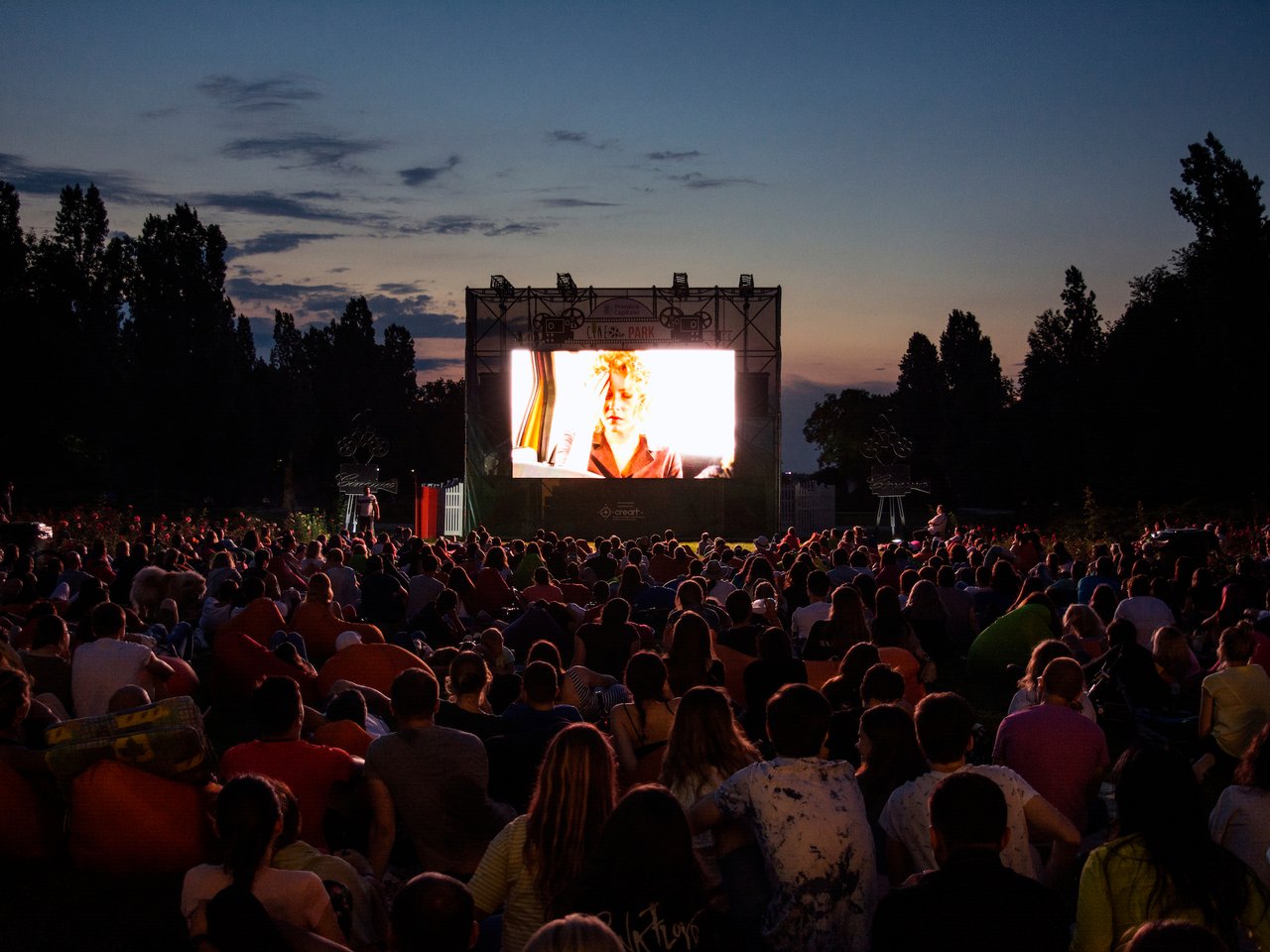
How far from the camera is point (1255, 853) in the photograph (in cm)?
377

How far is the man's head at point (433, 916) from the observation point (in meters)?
2.57

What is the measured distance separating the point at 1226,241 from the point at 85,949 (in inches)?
1476

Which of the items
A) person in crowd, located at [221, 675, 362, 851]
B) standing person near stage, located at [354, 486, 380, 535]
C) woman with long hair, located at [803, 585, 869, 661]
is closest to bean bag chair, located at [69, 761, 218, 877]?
person in crowd, located at [221, 675, 362, 851]

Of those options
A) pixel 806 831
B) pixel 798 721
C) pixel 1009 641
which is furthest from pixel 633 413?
pixel 806 831

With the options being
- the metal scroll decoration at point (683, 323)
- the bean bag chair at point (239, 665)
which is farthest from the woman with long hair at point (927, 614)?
the metal scroll decoration at point (683, 323)

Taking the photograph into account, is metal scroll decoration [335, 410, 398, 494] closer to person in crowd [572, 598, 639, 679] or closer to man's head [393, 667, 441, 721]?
person in crowd [572, 598, 639, 679]

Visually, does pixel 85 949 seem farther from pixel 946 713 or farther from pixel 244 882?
pixel 946 713

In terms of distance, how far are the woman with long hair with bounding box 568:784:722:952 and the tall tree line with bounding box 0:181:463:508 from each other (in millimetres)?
35766

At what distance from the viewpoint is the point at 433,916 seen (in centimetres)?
257

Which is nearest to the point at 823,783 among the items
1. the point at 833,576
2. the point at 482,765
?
the point at 482,765

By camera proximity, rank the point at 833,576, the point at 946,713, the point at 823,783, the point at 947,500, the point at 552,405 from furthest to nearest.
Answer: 1. the point at 947,500
2. the point at 552,405
3. the point at 833,576
4. the point at 946,713
5. the point at 823,783

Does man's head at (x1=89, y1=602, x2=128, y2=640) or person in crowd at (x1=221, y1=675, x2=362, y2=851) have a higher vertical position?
man's head at (x1=89, y1=602, x2=128, y2=640)

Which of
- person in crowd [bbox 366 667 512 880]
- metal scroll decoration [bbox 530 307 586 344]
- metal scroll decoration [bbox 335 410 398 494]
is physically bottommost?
person in crowd [bbox 366 667 512 880]

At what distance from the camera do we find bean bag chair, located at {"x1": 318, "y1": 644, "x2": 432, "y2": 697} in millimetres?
7574
